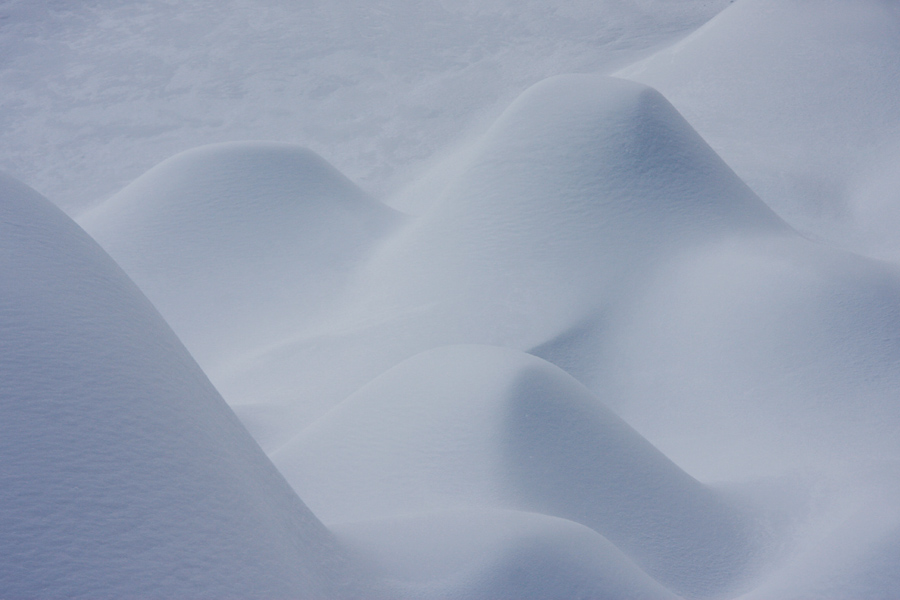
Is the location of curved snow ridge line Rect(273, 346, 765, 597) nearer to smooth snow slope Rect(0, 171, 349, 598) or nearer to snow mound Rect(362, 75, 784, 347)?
smooth snow slope Rect(0, 171, 349, 598)

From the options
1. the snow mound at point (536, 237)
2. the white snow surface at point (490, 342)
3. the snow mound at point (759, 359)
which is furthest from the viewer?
the snow mound at point (536, 237)

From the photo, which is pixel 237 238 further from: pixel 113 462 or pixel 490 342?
pixel 113 462

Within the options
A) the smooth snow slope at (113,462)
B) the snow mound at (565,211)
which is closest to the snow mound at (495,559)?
the smooth snow slope at (113,462)

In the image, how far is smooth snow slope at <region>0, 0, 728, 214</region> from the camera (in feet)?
29.0

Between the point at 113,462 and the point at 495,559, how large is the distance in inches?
45.4

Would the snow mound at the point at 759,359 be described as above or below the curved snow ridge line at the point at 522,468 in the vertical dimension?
above

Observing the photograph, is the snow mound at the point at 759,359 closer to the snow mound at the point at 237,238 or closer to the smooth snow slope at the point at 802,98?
the smooth snow slope at the point at 802,98

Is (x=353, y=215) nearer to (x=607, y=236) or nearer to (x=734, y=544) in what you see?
(x=607, y=236)

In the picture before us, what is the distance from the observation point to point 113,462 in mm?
1790

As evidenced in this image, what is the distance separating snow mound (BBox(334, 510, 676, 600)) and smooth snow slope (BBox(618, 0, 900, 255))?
13.5 feet

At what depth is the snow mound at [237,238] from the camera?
5.34 m

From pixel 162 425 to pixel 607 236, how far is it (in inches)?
133

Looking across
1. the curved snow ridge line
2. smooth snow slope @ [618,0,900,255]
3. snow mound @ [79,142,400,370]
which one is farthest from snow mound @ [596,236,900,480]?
snow mound @ [79,142,400,370]

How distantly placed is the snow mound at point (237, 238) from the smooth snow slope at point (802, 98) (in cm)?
321
